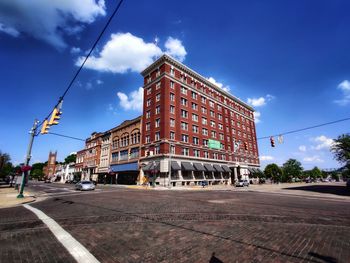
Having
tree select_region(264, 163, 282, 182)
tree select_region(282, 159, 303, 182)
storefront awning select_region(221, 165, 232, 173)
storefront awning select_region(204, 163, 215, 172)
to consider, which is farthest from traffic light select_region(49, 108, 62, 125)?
tree select_region(282, 159, 303, 182)

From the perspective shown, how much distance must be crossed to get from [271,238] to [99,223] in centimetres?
604

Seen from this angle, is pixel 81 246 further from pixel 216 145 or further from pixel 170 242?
pixel 216 145

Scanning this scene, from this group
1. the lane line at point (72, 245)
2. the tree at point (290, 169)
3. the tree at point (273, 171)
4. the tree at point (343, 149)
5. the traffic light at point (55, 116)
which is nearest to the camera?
the lane line at point (72, 245)

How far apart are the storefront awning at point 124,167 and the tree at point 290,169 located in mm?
73563

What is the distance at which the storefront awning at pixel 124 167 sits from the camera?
44.8 metres

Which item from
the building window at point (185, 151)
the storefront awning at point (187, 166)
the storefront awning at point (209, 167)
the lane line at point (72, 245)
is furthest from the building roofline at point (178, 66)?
the lane line at point (72, 245)

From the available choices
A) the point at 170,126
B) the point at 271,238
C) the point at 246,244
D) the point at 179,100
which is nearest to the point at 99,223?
the point at 246,244

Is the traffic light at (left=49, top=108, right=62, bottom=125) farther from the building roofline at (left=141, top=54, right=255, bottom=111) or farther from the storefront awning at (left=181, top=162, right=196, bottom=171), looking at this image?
the building roofline at (left=141, top=54, right=255, bottom=111)

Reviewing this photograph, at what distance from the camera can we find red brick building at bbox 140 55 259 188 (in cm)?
3969

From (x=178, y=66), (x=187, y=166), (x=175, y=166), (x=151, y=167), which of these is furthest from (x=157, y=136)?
(x=178, y=66)

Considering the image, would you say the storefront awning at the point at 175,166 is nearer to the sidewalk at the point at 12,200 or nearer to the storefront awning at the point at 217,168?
the storefront awning at the point at 217,168

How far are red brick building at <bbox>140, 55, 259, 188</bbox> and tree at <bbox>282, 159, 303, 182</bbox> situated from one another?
44.9 metres

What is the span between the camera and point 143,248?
16.3ft

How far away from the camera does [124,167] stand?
159 feet
